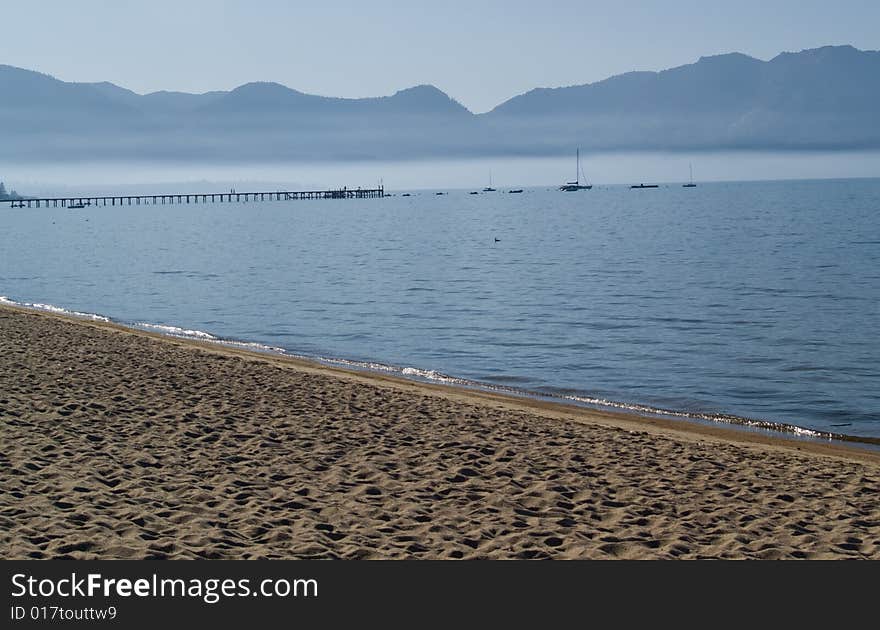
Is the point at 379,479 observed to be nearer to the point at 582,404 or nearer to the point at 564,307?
the point at 582,404

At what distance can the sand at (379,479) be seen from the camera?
25.2 feet

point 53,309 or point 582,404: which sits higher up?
point 53,309

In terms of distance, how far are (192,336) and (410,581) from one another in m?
22.0

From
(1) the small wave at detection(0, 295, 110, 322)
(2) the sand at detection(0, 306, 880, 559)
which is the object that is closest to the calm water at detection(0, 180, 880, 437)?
(1) the small wave at detection(0, 295, 110, 322)

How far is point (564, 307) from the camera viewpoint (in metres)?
33.3

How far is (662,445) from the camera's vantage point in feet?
41.3

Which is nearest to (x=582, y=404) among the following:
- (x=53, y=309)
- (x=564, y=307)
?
(x=564, y=307)

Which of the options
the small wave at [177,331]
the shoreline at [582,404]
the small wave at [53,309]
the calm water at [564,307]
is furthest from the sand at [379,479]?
the small wave at [53,309]

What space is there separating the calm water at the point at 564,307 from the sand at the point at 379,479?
451 centimetres

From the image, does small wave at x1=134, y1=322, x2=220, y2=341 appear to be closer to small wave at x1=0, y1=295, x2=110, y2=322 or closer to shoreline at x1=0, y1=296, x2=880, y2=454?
shoreline at x1=0, y1=296, x2=880, y2=454

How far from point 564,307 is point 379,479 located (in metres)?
24.2

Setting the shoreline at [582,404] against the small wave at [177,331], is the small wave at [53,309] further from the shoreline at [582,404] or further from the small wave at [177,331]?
the shoreline at [582,404]

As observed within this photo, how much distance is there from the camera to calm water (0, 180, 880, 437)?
19.7 m

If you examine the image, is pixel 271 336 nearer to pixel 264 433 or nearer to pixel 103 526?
pixel 264 433
